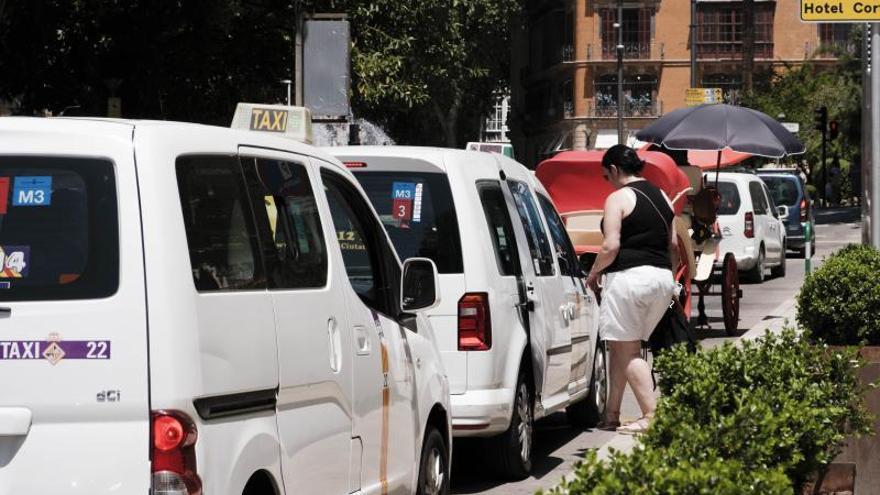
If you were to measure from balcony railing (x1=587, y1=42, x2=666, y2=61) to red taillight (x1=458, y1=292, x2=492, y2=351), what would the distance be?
84.7 meters

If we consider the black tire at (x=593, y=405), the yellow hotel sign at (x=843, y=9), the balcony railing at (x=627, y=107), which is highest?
the balcony railing at (x=627, y=107)

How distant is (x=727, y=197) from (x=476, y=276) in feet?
64.6

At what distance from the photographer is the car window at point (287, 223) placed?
594cm

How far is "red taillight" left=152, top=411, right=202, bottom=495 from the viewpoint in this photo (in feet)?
16.5

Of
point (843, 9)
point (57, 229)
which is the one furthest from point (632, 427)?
point (57, 229)

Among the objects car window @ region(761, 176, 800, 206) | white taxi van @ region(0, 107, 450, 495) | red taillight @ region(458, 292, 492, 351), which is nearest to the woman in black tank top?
red taillight @ region(458, 292, 492, 351)

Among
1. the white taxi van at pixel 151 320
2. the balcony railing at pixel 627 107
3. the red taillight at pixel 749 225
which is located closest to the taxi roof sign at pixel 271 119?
the white taxi van at pixel 151 320

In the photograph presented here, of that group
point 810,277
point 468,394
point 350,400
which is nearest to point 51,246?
point 350,400

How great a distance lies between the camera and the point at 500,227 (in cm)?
1041

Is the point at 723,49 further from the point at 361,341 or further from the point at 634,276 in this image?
the point at 361,341

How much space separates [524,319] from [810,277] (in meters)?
1.93

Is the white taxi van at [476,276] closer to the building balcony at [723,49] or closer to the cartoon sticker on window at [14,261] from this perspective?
the cartoon sticker on window at [14,261]

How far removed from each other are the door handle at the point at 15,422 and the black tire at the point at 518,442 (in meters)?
5.29

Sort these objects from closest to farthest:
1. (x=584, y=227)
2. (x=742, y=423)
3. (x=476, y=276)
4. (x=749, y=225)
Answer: (x=742, y=423) → (x=476, y=276) → (x=584, y=227) → (x=749, y=225)
